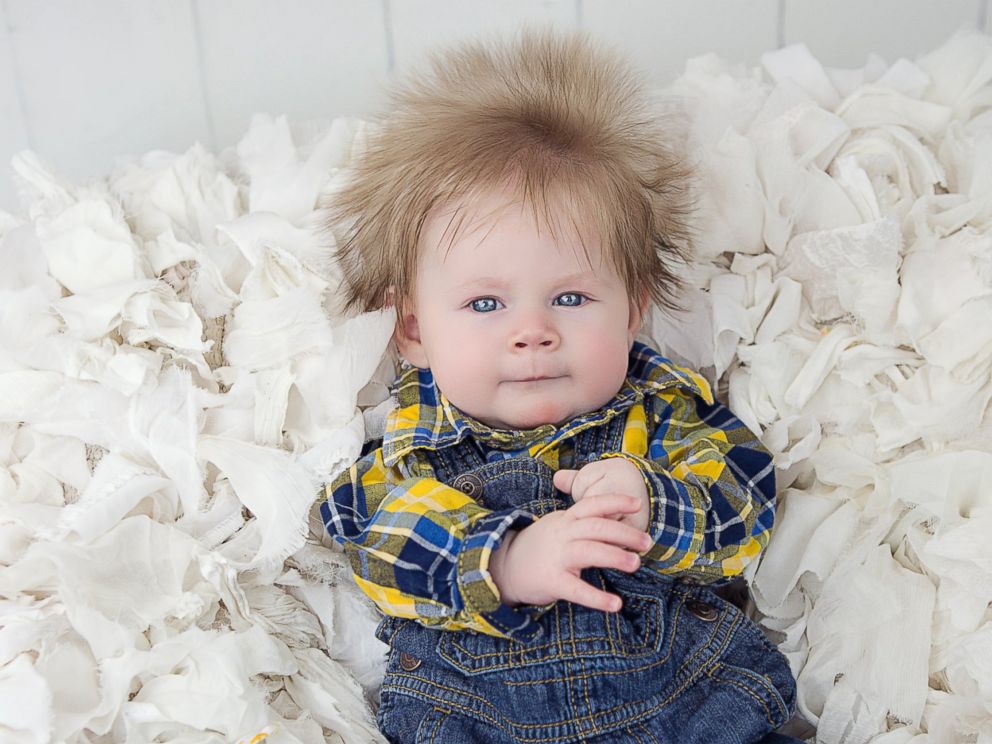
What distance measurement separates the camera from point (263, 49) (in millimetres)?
1438

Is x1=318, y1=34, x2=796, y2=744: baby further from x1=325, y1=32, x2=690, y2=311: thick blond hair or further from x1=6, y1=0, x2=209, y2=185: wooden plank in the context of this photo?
x1=6, y1=0, x2=209, y2=185: wooden plank

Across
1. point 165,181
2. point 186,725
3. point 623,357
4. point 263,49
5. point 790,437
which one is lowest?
point 186,725

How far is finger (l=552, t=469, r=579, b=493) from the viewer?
983 millimetres

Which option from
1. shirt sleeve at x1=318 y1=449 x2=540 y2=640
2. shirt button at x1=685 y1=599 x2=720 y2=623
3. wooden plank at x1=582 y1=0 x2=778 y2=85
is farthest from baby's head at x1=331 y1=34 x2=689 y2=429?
wooden plank at x1=582 y1=0 x2=778 y2=85

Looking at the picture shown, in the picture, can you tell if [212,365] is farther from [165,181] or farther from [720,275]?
[720,275]

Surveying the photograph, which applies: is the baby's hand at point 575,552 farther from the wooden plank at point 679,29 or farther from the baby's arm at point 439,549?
the wooden plank at point 679,29

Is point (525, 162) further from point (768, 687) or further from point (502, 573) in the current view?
point (768, 687)

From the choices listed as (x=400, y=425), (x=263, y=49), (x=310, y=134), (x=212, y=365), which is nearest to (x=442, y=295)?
(x=400, y=425)

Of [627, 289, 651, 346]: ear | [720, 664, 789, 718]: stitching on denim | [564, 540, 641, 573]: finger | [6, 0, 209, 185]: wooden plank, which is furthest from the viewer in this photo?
[6, 0, 209, 185]: wooden plank

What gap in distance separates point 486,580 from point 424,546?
0.26 ft

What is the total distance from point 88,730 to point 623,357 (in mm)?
592

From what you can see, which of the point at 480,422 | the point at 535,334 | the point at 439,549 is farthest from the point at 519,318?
the point at 439,549

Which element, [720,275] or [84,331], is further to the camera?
[720,275]

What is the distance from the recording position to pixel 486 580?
36.0 inches
